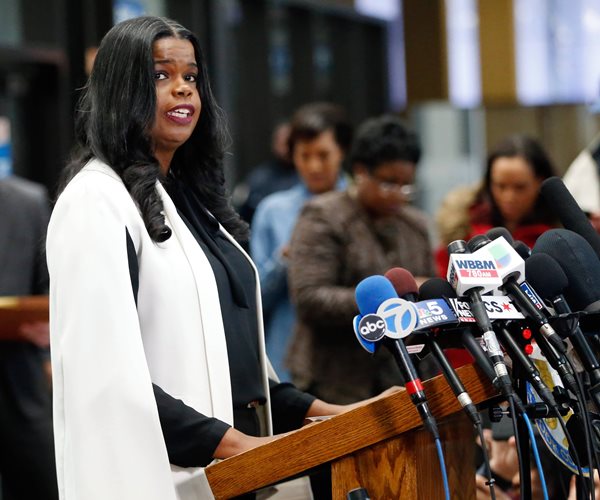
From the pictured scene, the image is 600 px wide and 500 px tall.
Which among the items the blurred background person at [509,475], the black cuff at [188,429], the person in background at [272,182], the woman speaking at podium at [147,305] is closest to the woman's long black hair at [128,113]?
the woman speaking at podium at [147,305]

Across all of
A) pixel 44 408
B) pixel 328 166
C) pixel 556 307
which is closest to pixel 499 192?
pixel 328 166

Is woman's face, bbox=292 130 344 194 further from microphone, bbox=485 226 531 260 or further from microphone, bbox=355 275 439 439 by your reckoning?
microphone, bbox=355 275 439 439

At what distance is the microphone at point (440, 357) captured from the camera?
2299 mm

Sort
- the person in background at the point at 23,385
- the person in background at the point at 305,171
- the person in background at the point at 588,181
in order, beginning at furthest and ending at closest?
the person in background at the point at 305,171 < the person in background at the point at 23,385 < the person in background at the point at 588,181

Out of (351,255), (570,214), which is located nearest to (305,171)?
(351,255)

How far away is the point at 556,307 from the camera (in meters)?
2.55

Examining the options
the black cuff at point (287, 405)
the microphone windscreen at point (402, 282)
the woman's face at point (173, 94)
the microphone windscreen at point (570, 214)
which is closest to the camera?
the microphone windscreen at point (402, 282)

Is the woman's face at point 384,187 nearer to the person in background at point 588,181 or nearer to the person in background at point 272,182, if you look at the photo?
the person in background at point 588,181

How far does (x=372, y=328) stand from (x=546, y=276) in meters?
0.41

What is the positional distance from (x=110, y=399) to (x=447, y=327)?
2.34 feet

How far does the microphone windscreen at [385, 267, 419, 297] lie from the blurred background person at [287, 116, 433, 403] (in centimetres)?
220

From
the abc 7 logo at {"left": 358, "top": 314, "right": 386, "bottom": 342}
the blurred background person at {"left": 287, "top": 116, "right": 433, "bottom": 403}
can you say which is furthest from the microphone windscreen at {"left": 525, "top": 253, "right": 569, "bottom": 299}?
the blurred background person at {"left": 287, "top": 116, "right": 433, "bottom": 403}

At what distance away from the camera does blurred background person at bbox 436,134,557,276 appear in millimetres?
5090

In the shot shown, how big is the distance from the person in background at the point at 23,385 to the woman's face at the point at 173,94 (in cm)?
283
